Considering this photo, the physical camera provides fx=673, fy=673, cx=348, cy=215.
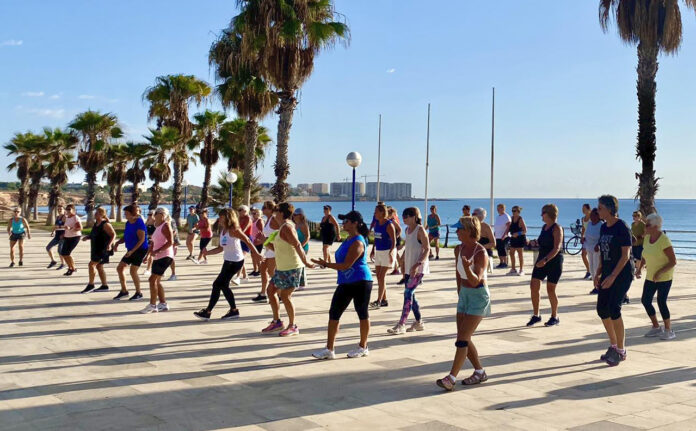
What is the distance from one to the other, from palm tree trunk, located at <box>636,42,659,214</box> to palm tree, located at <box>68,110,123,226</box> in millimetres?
31986

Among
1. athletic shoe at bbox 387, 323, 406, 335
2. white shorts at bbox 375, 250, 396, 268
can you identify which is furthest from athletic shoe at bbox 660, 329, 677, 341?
white shorts at bbox 375, 250, 396, 268

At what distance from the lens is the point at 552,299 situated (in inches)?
364

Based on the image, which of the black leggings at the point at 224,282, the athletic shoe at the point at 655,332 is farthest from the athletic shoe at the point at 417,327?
the athletic shoe at the point at 655,332

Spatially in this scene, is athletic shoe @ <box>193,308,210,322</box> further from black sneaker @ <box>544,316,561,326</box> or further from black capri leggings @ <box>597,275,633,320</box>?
black capri leggings @ <box>597,275,633,320</box>

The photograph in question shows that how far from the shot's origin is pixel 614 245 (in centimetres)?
711

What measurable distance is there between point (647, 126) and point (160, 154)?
25874 mm

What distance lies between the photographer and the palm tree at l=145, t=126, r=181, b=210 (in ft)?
117

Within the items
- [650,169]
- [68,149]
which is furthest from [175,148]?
[650,169]

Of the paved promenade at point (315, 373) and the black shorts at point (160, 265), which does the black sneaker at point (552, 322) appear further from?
the black shorts at point (160, 265)

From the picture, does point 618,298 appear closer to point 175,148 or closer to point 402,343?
point 402,343

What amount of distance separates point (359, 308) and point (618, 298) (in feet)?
8.92

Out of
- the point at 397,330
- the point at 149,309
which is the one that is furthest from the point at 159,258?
the point at 397,330

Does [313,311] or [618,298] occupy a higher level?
[618,298]

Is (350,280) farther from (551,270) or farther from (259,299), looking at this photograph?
(259,299)
